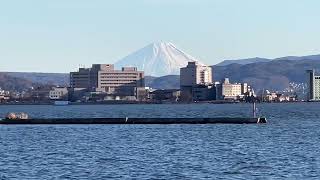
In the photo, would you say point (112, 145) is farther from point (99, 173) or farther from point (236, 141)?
point (99, 173)

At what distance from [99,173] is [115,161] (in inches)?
292

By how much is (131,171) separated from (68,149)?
18.9 metres

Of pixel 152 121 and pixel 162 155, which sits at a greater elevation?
pixel 152 121

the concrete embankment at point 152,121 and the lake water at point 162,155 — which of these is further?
the concrete embankment at point 152,121

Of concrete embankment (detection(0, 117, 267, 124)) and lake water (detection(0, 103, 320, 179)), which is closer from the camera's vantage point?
lake water (detection(0, 103, 320, 179))

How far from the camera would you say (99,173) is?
53.0 metres

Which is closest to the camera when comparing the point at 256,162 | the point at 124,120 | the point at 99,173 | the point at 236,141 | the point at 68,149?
the point at 99,173

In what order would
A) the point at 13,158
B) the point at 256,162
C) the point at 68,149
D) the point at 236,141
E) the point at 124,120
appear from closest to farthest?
the point at 256,162
the point at 13,158
the point at 68,149
the point at 236,141
the point at 124,120

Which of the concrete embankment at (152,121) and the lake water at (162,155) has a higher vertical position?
the concrete embankment at (152,121)

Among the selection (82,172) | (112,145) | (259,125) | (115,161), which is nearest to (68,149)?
(112,145)

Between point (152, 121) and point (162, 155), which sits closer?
point (162, 155)

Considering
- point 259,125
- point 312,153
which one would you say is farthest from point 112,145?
point 259,125

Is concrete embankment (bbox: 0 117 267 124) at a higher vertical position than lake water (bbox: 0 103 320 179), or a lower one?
higher

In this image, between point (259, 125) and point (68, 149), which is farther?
point (259, 125)
